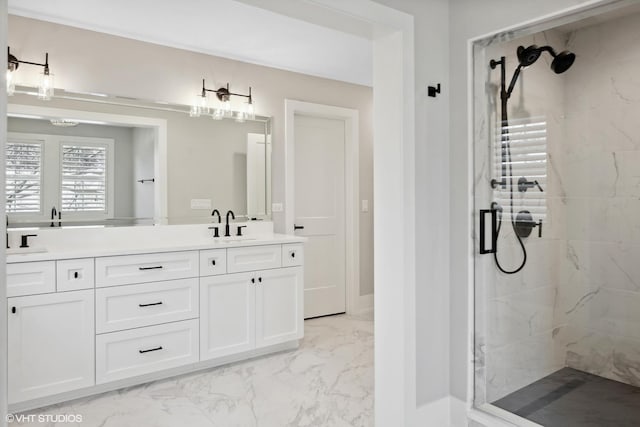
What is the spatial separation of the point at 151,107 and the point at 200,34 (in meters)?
0.67

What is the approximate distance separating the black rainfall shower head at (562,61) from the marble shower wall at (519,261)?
35mm

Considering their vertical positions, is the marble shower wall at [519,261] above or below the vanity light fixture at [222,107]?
below

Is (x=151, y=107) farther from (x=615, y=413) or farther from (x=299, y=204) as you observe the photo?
(x=615, y=413)

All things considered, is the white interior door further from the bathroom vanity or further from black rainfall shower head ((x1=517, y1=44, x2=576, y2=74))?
black rainfall shower head ((x1=517, y1=44, x2=576, y2=74))

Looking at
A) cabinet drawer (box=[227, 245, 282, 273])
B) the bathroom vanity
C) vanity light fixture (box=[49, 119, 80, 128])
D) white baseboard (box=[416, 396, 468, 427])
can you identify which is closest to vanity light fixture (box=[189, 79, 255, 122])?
vanity light fixture (box=[49, 119, 80, 128])

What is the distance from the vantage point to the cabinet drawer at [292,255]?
3.46 meters

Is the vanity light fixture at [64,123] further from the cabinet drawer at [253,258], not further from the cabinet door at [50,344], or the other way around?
the cabinet drawer at [253,258]

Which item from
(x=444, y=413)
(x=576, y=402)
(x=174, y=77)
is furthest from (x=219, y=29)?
(x=576, y=402)

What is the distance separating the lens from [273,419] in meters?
2.40

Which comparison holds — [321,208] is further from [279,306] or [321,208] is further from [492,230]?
[492,230]

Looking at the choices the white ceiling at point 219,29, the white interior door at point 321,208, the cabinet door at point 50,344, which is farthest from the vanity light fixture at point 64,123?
the white interior door at point 321,208

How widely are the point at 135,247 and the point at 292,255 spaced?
118 centimetres

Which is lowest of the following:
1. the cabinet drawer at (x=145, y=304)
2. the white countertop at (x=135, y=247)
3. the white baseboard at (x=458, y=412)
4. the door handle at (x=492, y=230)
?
the white baseboard at (x=458, y=412)

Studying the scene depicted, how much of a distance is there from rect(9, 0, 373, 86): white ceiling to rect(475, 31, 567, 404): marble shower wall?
141 cm
